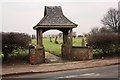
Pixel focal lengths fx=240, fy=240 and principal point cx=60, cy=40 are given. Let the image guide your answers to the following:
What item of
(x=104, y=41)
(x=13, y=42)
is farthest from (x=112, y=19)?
(x=13, y=42)

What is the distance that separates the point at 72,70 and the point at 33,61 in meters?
4.14

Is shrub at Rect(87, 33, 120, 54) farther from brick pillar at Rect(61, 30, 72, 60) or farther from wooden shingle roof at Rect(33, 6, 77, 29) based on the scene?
wooden shingle roof at Rect(33, 6, 77, 29)

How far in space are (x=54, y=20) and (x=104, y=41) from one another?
492 cm

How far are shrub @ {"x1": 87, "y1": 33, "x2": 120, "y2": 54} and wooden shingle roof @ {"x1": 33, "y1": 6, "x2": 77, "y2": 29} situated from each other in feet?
7.83

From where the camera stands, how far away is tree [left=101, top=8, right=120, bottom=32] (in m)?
64.7

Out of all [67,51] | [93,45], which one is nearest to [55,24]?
[67,51]

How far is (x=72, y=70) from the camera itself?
15.3 metres

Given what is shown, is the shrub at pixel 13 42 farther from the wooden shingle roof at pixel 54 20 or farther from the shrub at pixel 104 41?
the shrub at pixel 104 41

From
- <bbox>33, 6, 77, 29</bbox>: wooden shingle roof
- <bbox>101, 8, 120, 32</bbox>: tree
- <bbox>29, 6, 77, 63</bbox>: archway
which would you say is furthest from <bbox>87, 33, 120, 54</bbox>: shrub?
<bbox>101, 8, 120, 32</bbox>: tree

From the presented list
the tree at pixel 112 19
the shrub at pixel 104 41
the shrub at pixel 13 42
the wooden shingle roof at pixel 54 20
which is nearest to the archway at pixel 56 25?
the wooden shingle roof at pixel 54 20

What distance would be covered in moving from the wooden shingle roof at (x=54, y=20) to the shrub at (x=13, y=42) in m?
1.69

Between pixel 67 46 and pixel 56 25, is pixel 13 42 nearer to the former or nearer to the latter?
pixel 56 25

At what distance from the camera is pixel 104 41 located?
848 inches

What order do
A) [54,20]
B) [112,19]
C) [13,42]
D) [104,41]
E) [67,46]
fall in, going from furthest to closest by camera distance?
1. [112,19]
2. [104,41]
3. [67,46]
4. [54,20]
5. [13,42]
